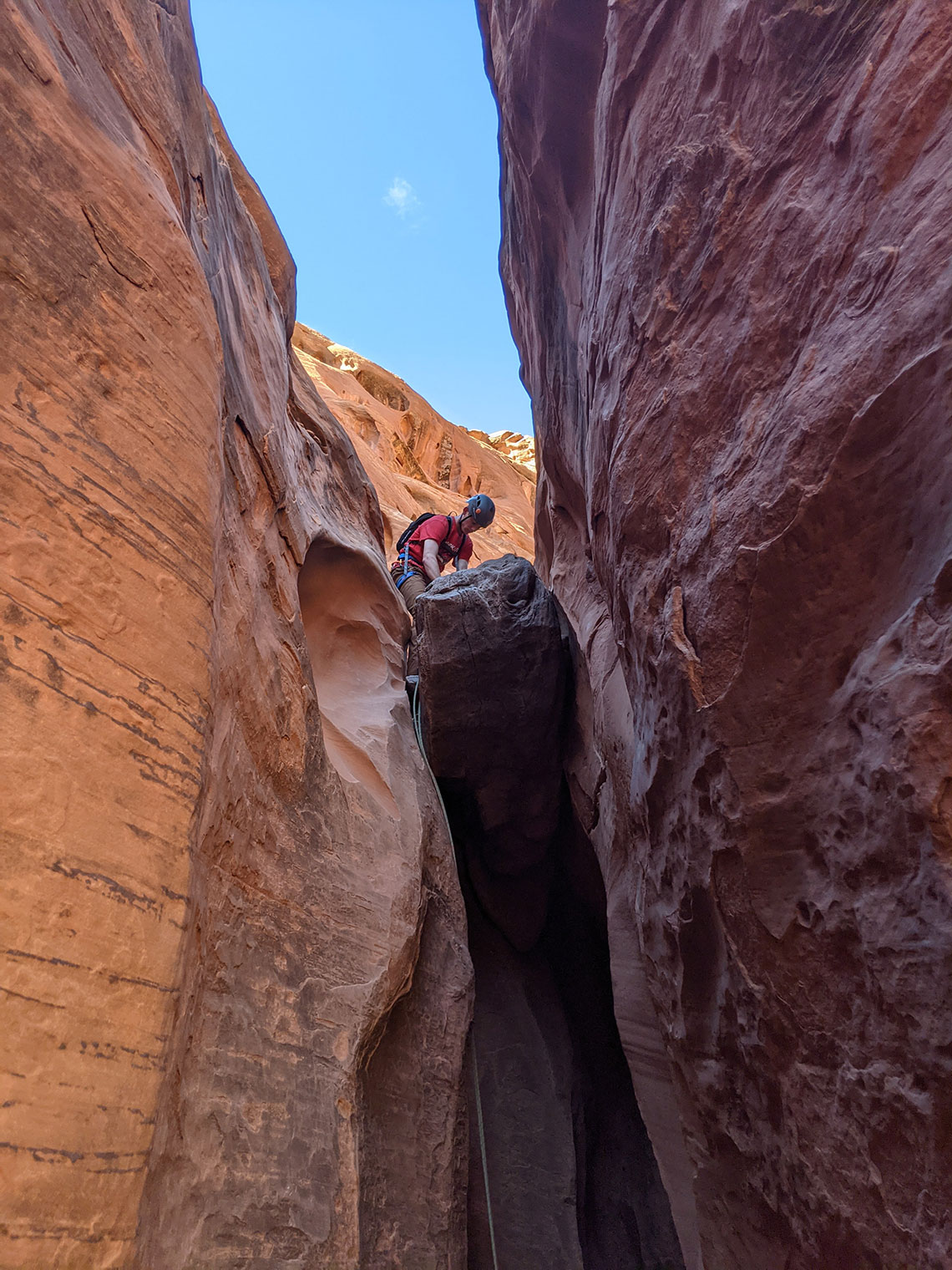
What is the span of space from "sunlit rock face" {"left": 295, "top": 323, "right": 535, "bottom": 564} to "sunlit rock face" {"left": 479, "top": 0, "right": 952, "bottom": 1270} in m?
8.40

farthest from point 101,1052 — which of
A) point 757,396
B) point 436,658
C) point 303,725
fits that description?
point 436,658

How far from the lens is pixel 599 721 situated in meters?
5.20

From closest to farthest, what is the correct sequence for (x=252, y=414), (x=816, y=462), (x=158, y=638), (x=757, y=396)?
1. (x=158, y=638)
2. (x=816, y=462)
3. (x=757, y=396)
4. (x=252, y=414)

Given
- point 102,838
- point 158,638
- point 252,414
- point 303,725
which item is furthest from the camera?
point 252,414

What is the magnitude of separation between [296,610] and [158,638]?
1906mm

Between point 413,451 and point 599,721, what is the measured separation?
46.3ft

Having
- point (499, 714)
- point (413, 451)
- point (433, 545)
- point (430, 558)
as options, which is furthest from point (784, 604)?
point (413, 451)

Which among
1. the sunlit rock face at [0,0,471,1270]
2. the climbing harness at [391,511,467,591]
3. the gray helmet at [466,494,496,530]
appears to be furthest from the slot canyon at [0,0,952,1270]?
the gray helmet at [466,494,496,530]

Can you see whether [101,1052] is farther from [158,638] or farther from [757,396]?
[757,396]

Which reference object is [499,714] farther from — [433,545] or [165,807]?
[165,807]

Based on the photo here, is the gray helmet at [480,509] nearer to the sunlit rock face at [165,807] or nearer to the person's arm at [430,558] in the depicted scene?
the person's arm at [430,558]

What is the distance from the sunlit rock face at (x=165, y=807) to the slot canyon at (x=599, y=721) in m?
0.01

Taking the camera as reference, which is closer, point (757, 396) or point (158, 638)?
point (158, 638)

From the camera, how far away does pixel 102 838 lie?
1918mm
